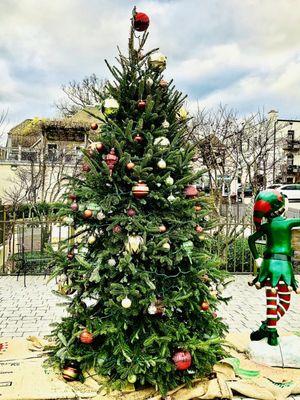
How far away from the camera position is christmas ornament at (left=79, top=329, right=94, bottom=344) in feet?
10.5

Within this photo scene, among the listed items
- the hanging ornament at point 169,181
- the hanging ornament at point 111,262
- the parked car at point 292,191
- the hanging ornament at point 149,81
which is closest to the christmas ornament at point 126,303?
the hanging ornament at point 111,262

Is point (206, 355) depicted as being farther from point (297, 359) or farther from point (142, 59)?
point (142, 59)

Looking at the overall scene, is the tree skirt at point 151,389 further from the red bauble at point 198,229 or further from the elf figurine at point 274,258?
the red bauble at point 198,229

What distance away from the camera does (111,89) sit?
3.53m

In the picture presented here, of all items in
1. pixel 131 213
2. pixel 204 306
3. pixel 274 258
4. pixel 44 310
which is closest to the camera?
pixel 131 213

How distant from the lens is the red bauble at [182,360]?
314 centimetres

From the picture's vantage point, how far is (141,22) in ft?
11.6

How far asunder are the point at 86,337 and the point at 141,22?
2.87 meters

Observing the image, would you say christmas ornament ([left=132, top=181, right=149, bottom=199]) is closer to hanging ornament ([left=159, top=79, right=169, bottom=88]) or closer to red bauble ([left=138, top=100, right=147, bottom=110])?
red bauble ([left=138, top=100, right=147, bottom=110])

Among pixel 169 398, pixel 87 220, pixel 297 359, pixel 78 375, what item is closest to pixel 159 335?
pixel 169 398

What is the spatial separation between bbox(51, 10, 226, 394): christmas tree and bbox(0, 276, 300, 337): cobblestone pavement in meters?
1.75

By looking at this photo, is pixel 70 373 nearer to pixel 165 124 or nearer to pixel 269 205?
pixel 165 124

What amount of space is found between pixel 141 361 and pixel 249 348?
1.62 m

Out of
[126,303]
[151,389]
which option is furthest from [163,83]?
[151,389]
